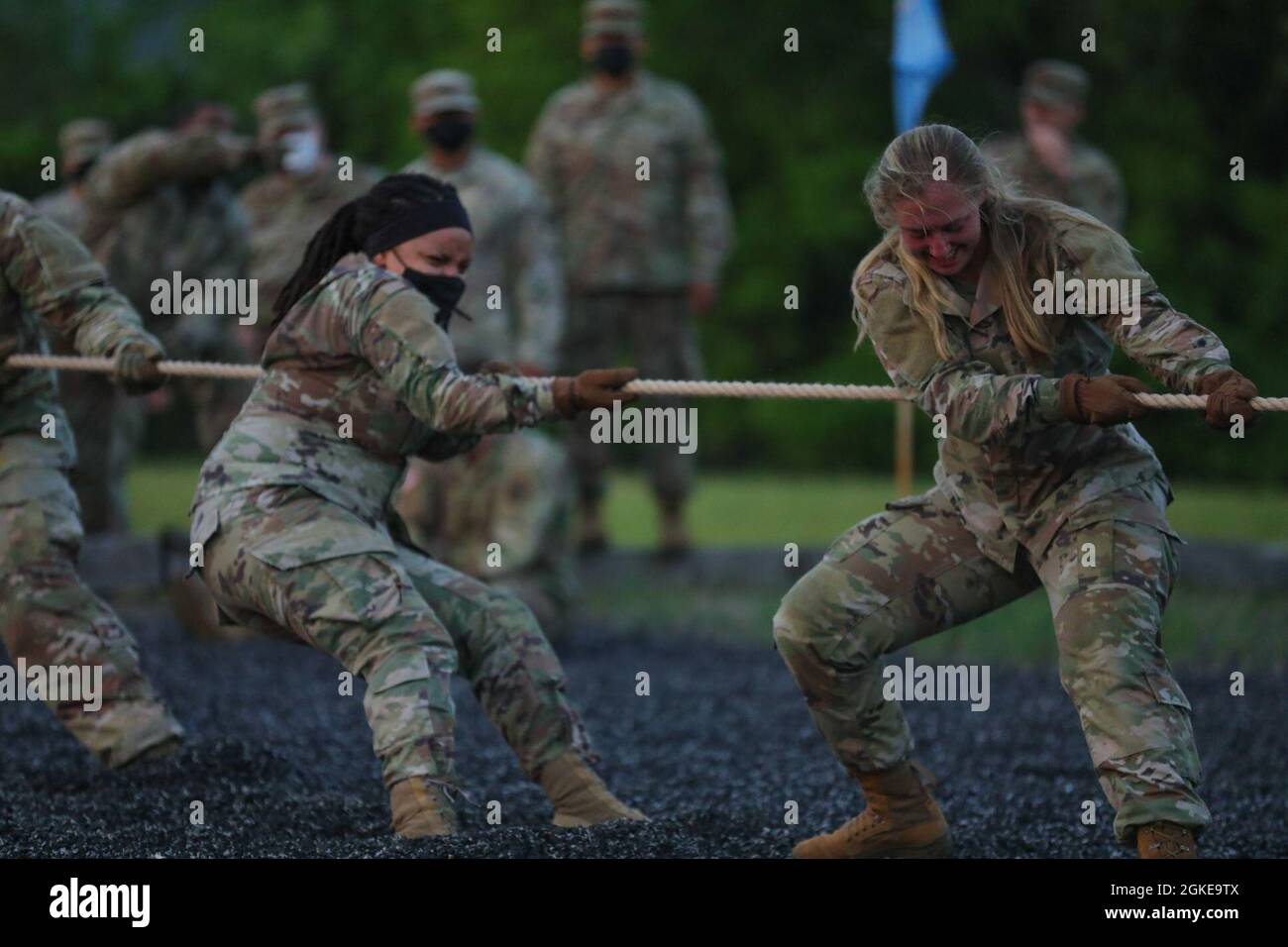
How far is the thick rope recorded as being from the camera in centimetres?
580

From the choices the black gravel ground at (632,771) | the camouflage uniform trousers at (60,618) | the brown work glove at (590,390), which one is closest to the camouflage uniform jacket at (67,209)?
the black gravel ground at (632,771)

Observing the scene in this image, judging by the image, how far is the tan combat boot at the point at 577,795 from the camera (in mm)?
6527

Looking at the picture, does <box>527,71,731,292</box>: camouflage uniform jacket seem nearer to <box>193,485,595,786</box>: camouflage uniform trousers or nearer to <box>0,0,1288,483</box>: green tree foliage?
<box>193,485,595,786</box>: camouflage uniform trousers

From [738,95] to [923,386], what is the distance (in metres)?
20.2

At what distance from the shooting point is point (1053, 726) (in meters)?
8.96

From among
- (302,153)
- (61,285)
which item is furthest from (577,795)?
(302,153)

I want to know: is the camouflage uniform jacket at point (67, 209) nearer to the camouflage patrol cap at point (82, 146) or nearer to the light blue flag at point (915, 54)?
the camouflage patrol cap at point (82, 146)

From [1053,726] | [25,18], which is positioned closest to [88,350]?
[1053,726]

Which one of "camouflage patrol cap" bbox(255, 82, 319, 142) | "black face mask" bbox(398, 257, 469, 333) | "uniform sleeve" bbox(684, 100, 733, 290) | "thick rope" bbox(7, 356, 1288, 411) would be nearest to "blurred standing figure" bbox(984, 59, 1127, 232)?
"uniform sleeve" bbox(684, 100, 733, 290)

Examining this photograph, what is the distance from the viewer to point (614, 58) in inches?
496

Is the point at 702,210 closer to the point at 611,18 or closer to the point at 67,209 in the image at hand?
the point at 611,18

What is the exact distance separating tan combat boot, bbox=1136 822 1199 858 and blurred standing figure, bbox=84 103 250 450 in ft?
22.1

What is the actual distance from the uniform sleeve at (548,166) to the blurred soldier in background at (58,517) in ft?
18.3
